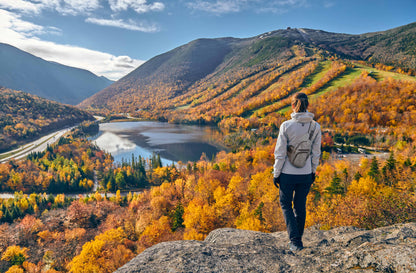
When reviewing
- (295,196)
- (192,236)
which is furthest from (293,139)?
(192,236)

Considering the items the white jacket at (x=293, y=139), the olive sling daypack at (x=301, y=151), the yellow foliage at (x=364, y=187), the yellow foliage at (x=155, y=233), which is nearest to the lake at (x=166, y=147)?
the yellow foliage at (x=155, y=233)

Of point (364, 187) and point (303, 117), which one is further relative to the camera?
point (364, 187)

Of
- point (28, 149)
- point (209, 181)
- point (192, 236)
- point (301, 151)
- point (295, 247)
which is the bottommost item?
point (28, 149)

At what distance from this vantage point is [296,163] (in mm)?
4656

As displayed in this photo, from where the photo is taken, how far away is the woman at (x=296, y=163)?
15.2 ft

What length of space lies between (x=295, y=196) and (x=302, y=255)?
1298 millimetres

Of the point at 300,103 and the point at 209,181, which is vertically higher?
the point at 300,103

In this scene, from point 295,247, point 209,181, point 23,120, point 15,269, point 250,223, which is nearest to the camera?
point 295,247

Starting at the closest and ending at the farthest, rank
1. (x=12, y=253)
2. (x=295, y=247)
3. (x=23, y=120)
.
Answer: (x=295, y=247), (x=12, y=253), (x=23, y=120)

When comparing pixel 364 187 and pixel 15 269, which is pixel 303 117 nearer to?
pixel 364 187

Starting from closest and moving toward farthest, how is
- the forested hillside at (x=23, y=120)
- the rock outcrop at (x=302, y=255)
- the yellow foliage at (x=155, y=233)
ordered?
the rock outcrop at (x=302, y=255) < the yellow foliage at (x=155, y=233) < the forested hillside at (x=23, y=120)

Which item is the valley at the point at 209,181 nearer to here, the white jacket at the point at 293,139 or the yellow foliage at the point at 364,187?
the yellow foliage at the point at 364,187

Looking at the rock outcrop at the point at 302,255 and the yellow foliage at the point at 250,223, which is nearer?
the rock outcrop at the point at 302,255

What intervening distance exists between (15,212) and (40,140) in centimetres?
10606
